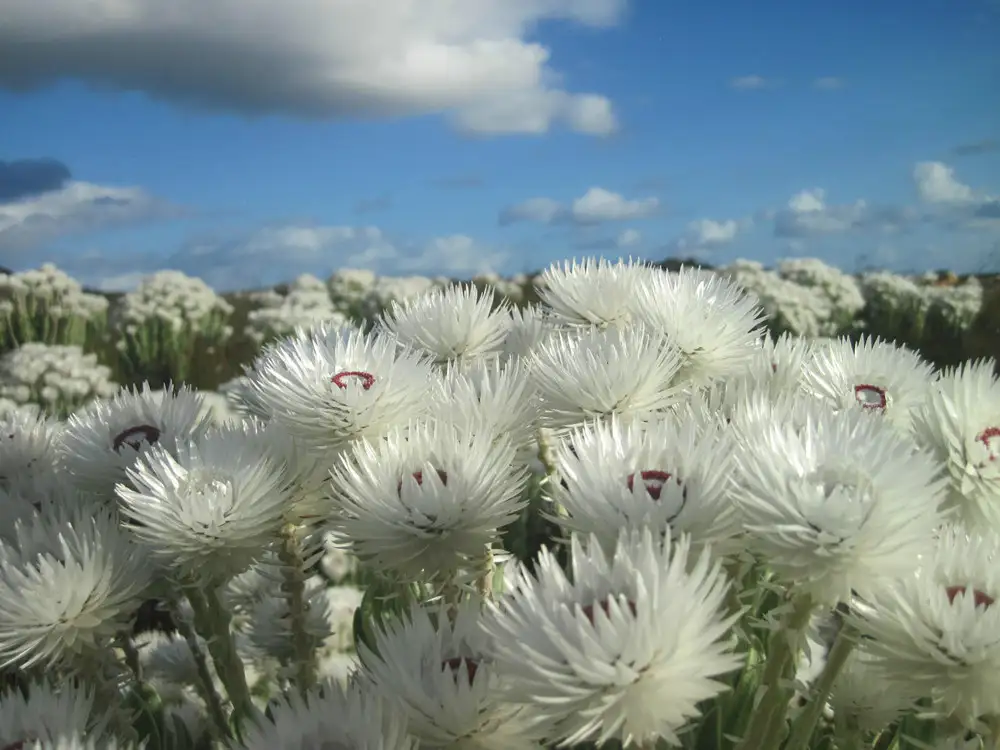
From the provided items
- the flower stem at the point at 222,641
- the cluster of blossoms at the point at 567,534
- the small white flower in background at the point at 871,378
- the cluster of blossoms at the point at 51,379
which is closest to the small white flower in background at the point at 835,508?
the cluster of blossoms at the point at 567,534

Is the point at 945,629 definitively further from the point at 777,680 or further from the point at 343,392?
the point at 343,392

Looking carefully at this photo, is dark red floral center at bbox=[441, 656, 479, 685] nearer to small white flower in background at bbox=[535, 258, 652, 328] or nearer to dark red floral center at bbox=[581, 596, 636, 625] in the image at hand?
dark red floral center at bbox=[581, 596, 636, 625]

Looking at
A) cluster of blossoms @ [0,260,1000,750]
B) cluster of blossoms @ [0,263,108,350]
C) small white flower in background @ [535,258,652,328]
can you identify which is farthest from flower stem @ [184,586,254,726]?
cluster of blossoms @ [0,263,108,350]

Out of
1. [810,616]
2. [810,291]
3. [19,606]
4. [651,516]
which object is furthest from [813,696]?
[810,291]

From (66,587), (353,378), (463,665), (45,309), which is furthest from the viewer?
(45,309)

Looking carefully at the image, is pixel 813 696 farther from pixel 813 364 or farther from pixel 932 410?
pixel 813 364

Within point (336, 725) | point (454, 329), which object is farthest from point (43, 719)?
point (454, 329)
